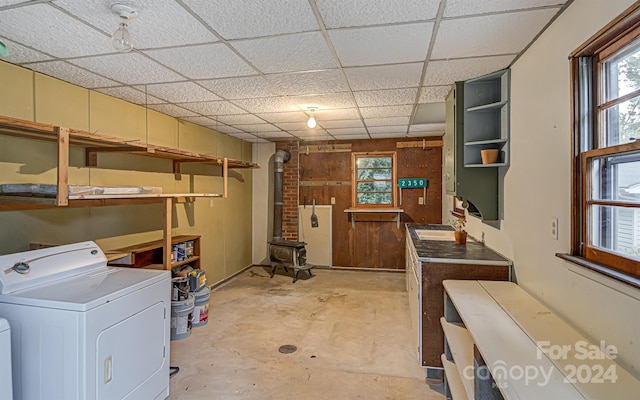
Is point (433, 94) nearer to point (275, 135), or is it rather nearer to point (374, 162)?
point (374, 162)

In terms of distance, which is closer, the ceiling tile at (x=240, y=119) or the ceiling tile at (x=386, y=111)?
the ceiling tile at (x=386, y=111)

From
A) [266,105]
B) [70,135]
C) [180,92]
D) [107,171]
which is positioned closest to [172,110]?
[180,92]

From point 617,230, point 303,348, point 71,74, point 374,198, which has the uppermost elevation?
point 71,74

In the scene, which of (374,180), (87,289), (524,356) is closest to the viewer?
(524,356)

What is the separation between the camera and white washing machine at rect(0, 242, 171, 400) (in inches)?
67.6

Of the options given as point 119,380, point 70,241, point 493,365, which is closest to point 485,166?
point 493,365

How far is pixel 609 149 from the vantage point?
140 cm

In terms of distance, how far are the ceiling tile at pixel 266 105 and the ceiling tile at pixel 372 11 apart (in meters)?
1.63

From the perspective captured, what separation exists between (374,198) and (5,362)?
17.0 feet

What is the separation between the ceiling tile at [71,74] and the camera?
247 centimetres

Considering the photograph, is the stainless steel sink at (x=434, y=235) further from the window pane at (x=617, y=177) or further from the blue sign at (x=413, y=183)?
the window pane at (x=617, y=177)

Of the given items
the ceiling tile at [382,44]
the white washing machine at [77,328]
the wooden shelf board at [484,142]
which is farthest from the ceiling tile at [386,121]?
the white washing machine at [77,328]

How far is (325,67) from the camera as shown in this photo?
2.54 m

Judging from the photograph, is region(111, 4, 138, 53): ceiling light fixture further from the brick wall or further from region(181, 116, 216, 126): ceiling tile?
the brick wall
